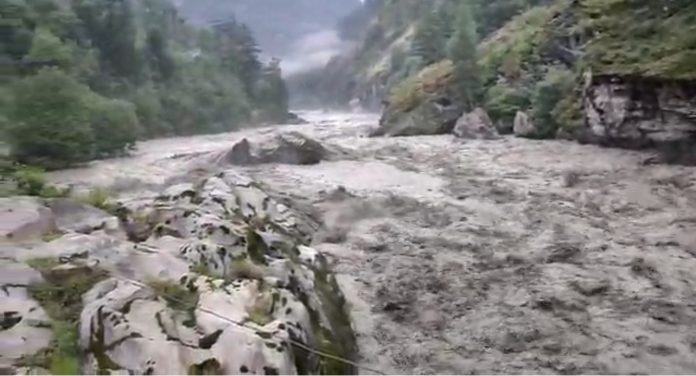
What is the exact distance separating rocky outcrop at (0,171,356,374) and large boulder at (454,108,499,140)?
11.5 meters

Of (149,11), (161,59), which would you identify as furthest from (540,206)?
(149,11)

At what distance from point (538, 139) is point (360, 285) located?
1060 centimetres

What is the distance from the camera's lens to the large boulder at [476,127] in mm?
17453

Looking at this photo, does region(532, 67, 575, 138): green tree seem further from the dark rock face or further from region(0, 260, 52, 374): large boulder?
region(0, 260, 52, 374): large boulder

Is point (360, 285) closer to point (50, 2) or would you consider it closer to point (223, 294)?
point (223, 294)

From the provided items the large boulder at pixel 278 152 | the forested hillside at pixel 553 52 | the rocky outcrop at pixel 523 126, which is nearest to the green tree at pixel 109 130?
the large boulder at pixel 278 152

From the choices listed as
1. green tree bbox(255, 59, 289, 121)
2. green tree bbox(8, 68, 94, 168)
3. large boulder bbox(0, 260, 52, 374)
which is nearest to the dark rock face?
green tree bbox(8, 68, 94, 168)

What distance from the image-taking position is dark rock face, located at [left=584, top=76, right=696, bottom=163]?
469 inches

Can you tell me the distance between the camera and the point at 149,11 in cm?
3256

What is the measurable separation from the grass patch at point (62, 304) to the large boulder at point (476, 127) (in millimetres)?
13757

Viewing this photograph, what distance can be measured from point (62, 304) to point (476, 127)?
1452 centimetres

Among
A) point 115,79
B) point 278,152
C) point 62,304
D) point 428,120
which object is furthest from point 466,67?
point 62,304

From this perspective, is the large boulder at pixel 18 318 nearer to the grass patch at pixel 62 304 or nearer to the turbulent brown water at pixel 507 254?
the grass patch at pixel 62 304

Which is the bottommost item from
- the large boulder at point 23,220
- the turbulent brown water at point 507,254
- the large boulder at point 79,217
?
the turbulent brown water at point 507,254
